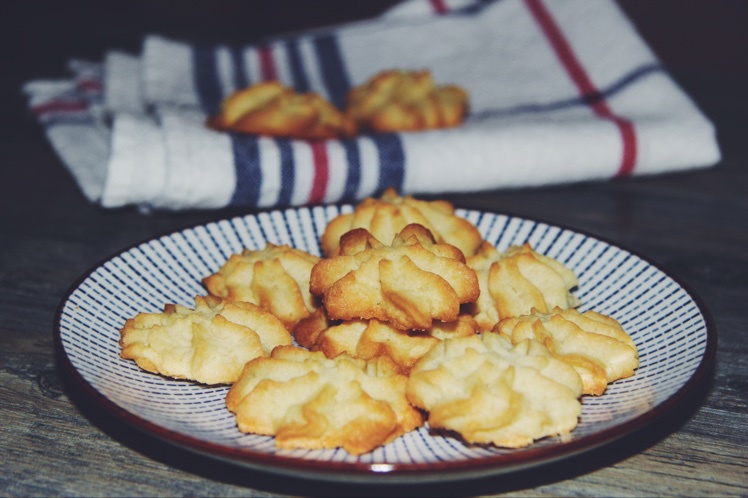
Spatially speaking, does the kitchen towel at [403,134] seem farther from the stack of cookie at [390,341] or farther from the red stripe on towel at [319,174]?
the stack of cookie at [390,341]

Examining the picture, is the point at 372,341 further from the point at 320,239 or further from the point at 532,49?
the point at 532,49

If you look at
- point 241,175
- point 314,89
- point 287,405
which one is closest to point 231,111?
point 241,175

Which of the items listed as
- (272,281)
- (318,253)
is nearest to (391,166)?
(318,253)

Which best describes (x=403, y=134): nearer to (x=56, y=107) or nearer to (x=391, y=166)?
(x=391, y=166)

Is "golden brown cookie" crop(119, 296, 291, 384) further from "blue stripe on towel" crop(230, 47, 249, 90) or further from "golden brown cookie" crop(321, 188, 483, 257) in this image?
"blue stripe on towel" crop(230, 47, 249, 90)

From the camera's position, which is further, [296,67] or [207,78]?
[296,67]
